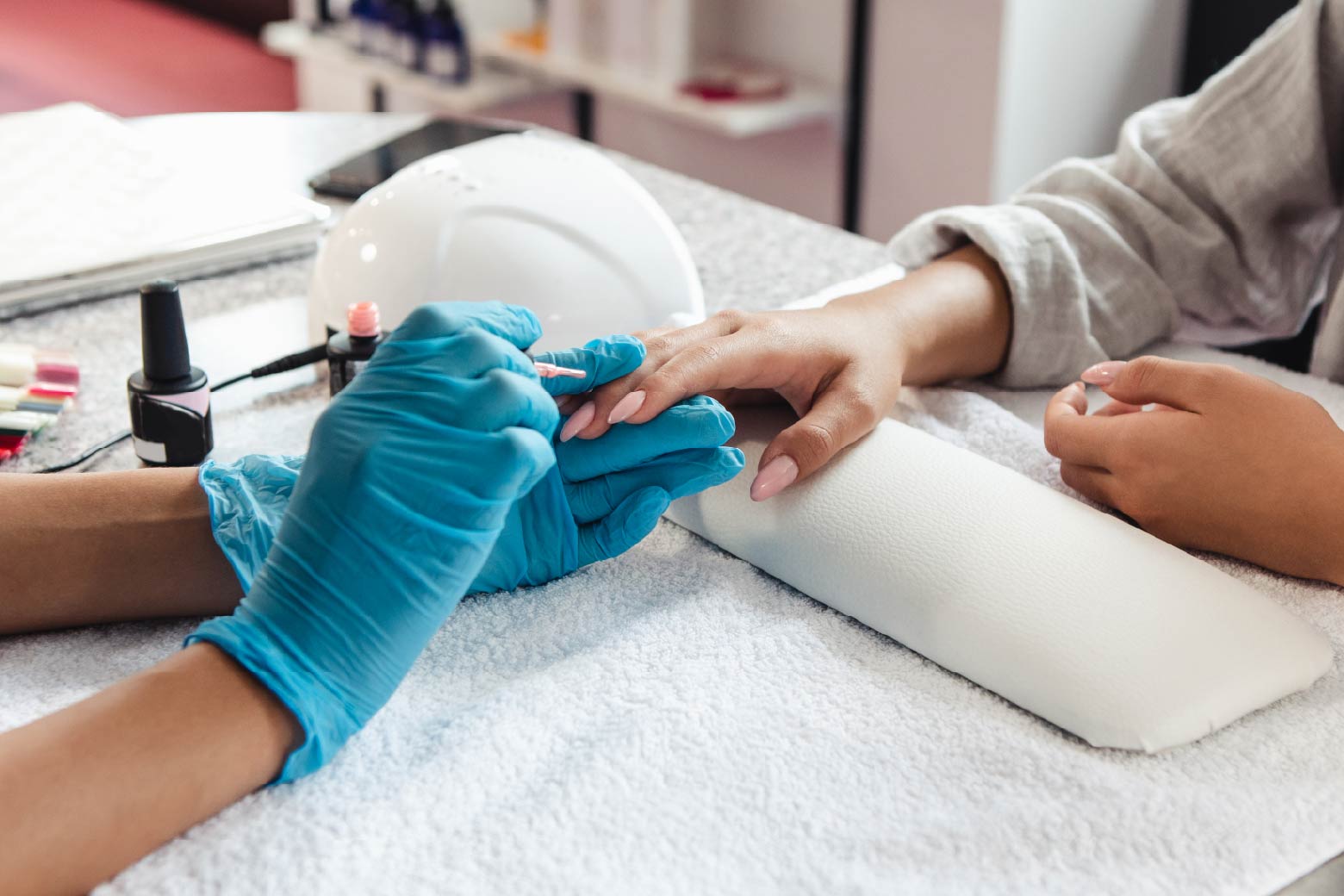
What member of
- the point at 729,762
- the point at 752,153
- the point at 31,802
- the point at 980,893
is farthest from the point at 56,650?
the point at 752,153

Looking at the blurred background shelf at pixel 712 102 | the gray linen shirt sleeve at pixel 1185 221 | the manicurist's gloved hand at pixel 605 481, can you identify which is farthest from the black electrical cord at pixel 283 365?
the blurred background shelf at pixel 712 102

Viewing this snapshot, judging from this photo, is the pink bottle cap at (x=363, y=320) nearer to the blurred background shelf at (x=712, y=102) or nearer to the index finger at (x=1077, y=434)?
the index finger at (x=1077, y=434)

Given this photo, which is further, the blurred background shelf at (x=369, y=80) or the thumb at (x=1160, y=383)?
the blurred background shelf at (x=369, y=80)

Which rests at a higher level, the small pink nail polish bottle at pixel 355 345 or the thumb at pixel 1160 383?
the thumb at pixel 1160 383

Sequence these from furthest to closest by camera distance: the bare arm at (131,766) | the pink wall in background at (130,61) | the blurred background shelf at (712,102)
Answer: the pink wall in background at (130,61) < the blurred background shelf at (712,102) < the bare arm at (131,766)

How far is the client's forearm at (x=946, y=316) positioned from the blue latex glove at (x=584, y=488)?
243 mm

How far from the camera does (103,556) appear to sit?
2.28 ft

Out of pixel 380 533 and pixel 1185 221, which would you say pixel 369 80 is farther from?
pixel 380 533

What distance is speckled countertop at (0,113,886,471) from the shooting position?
915 mm

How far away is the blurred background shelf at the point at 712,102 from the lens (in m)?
2.09

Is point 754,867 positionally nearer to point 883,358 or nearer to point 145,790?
point 145,790

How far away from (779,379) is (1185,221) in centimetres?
47

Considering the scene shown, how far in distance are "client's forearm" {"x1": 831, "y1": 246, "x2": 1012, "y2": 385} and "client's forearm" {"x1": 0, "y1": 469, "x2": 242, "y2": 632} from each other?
476mm

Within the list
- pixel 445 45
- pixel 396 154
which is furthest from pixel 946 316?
pixel 445 45
